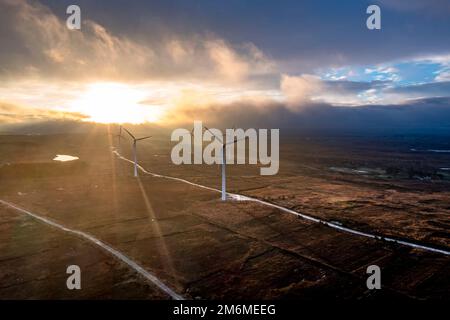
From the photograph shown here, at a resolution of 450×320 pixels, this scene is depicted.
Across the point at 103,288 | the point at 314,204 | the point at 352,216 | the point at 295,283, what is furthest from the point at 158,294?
the point at 314,204

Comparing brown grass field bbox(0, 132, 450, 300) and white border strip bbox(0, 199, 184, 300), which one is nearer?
white border strip bbox(0, 199, 184, 300)

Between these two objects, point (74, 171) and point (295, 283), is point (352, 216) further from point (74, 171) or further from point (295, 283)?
point (74, 171)

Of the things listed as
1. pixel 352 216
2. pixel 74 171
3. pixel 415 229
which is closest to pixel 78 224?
pixel 352 216

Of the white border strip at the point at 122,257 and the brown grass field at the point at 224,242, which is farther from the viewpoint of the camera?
the brown grass field at the point at 224,242

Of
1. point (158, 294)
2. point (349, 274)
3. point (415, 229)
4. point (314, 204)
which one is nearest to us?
point (158, 294)

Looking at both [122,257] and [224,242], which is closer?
[122,257]
